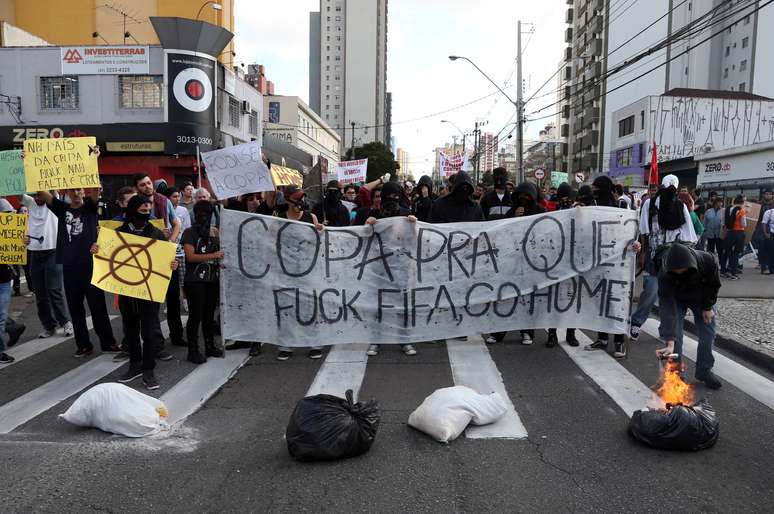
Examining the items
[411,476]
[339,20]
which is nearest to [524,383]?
[411,476]

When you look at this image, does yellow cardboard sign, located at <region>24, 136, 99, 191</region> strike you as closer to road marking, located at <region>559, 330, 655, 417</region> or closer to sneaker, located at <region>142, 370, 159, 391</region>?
sneaker, located at <region>142, 370, 159, 391</region>

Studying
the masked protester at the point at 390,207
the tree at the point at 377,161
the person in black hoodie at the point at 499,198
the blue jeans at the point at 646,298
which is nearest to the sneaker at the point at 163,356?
the masked protester at the point at 390,207

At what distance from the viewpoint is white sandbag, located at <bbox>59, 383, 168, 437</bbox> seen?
4.21 m

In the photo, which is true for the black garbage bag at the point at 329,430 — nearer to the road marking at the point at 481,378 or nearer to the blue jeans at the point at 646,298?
the road marking at the point at 481,378

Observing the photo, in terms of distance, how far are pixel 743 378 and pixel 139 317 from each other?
5849 mm

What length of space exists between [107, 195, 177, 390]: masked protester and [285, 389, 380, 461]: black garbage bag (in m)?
2.25

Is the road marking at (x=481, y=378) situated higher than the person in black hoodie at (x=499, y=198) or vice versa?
the person in black hoodie at (x=499, y=198)

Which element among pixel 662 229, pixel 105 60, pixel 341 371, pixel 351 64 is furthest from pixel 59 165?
pixel 351 64

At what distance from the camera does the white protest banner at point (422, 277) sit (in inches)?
248

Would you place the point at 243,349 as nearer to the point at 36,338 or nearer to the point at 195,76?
the point at 36,338

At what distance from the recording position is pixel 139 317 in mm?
5617

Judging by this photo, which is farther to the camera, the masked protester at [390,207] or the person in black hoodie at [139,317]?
the masked protester at [390,207]

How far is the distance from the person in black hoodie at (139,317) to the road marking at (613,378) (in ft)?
13.6

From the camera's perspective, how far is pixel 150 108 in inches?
1120
